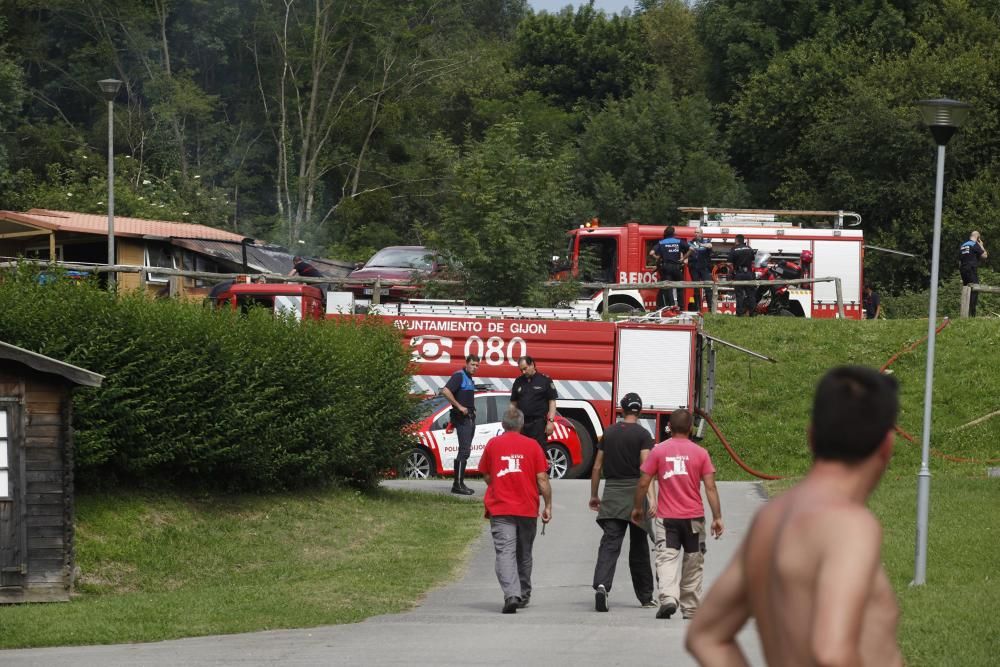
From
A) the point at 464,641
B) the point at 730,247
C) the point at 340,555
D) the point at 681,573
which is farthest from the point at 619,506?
the point at 730,247

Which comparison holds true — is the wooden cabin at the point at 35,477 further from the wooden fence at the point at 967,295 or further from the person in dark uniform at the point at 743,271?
the wooden fence at the point at 967,295

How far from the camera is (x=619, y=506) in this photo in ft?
42.9

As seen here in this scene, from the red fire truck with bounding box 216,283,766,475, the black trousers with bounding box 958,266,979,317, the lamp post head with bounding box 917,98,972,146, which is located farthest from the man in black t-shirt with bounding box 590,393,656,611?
the black trousers with bounding box 958,266,979,317

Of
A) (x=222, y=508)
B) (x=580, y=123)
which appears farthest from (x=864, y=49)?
(x=222, y=508)

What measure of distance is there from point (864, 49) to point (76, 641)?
151ft

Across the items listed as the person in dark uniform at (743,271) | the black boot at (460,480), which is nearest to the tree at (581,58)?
the person in dark uniform at (743,271)

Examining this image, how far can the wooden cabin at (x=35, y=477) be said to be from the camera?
1419 cm

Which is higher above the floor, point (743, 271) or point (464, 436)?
point (743, 271)

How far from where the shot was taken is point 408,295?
34.5 metres

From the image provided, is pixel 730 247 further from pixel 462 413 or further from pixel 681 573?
pixel 681 573

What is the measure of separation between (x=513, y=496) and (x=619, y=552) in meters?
0.96

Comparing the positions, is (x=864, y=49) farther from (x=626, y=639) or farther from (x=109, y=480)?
(x=626, y=639)

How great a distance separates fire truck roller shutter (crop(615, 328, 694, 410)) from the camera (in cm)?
2545

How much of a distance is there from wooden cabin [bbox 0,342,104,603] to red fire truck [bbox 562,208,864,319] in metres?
20.0
